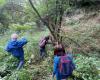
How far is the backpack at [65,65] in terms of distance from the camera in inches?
247

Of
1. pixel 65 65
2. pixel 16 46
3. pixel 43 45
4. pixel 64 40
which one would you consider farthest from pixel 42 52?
pixel 65 65

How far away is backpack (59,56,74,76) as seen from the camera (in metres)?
6.27

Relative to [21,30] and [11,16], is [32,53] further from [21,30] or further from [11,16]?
[11,16]

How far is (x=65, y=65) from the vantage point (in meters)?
6.31

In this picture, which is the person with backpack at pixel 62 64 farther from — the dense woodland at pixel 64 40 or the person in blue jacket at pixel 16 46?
the person in blue jacket at pixel 16 46

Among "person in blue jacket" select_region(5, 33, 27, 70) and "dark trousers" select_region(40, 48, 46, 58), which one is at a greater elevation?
"person in blue jacket" select_region(5, 33, 27, 70)

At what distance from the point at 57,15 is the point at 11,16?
10.1 m

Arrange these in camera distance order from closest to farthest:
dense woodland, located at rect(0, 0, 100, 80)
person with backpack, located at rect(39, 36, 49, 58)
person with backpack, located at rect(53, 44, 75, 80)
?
person with backpack, located at rect(53, 44, 75, 80) → dense woodland, located at rect(0, 0, 100, 80) → person with backpack, located at rect(39, 36, 49, 58)

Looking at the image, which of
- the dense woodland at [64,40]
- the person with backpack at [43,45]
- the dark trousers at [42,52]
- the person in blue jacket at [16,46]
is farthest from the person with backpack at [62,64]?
the dark trousers at [42,52]

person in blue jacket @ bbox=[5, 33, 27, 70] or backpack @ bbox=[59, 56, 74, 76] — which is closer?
backpack @ bbox=[59, 56, 74, 76]

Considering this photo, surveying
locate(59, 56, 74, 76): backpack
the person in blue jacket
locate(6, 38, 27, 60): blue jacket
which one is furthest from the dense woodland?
locate(59, 56, 74, 76): backpack

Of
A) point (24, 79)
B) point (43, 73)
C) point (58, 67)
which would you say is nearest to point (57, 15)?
point (43, 73)

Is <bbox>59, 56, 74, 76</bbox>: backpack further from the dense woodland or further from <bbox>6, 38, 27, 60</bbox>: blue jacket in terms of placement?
<bbox>6, 38, 27, 60</bbox>: blue jacket

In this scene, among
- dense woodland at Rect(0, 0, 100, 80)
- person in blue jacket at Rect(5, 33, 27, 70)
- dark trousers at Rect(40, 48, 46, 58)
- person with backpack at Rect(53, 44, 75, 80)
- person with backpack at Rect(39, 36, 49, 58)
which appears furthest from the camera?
dark trousers at Rect(40, 48, 46, 58)
